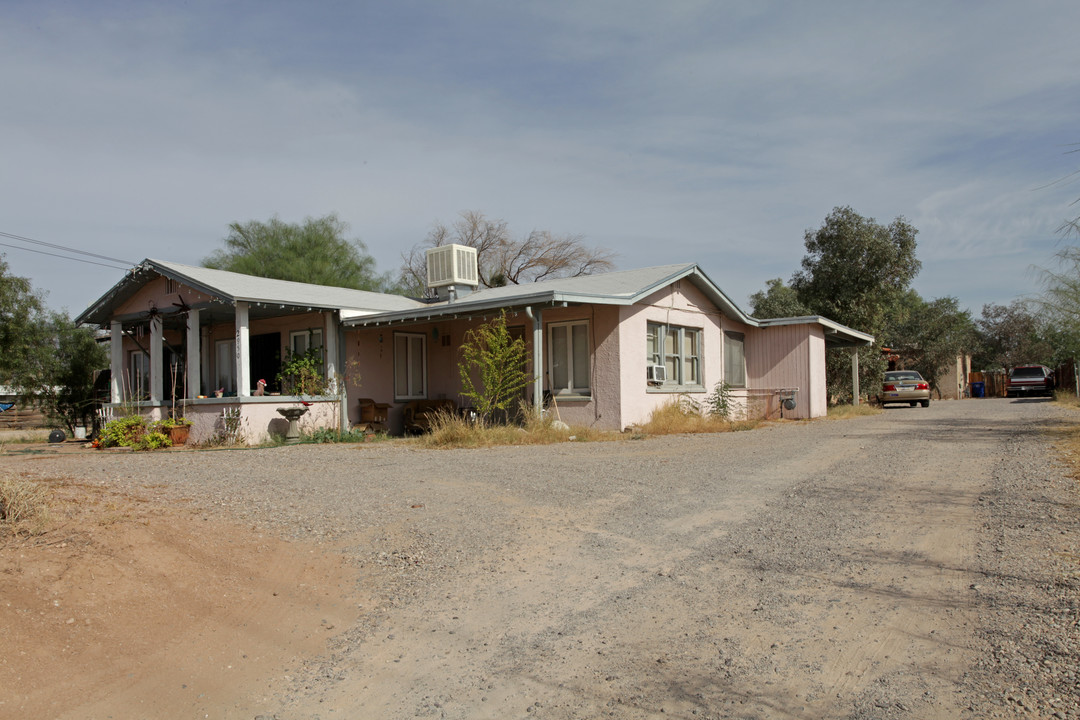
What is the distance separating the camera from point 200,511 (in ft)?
22.7

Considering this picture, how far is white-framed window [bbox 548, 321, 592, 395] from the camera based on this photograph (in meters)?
15.9

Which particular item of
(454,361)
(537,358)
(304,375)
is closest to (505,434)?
(537,358)

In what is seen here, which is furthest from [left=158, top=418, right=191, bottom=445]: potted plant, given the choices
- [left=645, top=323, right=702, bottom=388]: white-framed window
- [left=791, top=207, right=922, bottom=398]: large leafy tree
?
[left=791, top=207, right=922, bottom=398]: large leafy tree

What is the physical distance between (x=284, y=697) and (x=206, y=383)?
1729cm

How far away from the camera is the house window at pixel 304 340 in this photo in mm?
17266

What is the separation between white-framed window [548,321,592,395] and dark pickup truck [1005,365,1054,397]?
97.3ft

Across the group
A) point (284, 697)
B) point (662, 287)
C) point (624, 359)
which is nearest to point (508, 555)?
point (284, 697)

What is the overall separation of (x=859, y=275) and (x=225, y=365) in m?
21.0

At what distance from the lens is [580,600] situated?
194 inches

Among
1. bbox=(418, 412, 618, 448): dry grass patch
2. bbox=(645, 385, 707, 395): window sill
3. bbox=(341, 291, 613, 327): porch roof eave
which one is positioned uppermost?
bbox=(341, 291, 613, 327): porch roof eave

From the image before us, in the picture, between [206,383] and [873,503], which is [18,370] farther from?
[873,503]

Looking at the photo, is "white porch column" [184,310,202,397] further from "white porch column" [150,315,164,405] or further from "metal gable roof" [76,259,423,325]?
"white porch column" [150,315,164,405]

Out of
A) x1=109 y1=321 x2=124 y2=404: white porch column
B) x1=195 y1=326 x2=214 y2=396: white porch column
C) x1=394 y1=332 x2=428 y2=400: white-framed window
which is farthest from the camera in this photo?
x1=195 y1=326 x2=214 y2=396: white porch column

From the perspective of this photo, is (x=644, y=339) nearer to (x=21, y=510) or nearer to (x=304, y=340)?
(x=304, y=340)
